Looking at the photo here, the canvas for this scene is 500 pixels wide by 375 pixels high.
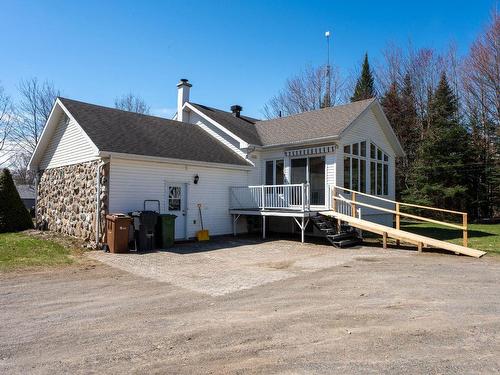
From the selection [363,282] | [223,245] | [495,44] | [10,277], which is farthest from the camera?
[495,44]

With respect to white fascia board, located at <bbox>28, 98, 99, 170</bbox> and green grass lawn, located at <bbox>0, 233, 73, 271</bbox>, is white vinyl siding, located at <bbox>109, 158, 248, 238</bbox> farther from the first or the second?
green grass lawn, located at <bbox>0, 233, 73, 271</bbox>

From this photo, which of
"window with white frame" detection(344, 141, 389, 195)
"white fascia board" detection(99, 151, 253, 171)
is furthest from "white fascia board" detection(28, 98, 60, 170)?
"window with white frame" detection(344, 141, 389, 195)

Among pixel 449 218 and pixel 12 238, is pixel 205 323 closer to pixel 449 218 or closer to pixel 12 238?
pixel 12 238

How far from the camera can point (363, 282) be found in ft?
24.4

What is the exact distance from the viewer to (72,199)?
13.9 meters

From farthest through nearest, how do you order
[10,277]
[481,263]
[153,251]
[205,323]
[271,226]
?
[271,226] < [153,251] < [481,263] < [10,277] < [205,323]

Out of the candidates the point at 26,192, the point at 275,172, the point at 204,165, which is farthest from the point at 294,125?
the point at 26,192

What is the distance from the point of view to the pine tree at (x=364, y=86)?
118ft

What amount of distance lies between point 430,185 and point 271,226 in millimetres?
13943

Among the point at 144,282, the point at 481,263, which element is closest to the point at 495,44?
the point at 481,263

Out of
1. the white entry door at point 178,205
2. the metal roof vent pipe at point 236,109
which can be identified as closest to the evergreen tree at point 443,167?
the metal roof vent pipe at point 236,109

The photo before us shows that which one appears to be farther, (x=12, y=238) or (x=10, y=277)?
(x=12, y=238)

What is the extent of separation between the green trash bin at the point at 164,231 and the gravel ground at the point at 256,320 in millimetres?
2984

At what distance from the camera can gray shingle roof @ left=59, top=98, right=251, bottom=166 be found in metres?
12.8
